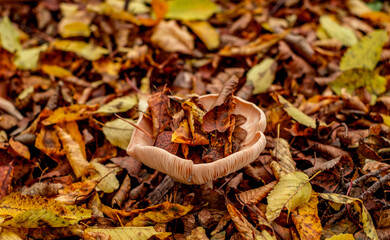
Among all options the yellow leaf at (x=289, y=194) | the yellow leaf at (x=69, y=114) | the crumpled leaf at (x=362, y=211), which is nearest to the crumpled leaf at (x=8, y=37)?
the yellow leaf at (x=69, y=114)

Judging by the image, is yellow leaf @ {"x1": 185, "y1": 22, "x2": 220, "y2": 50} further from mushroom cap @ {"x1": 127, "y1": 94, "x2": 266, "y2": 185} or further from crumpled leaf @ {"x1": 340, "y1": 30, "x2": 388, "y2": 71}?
mushroom cap @ {"x1": 127, "y1": 94, "x2": 266, "y2": 185}

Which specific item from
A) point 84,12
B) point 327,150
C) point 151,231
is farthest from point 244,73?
point 84,12

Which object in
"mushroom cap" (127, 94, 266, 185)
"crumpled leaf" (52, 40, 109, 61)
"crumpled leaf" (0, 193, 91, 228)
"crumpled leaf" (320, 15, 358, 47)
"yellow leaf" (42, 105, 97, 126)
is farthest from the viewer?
"crumpled leaf" (320, 15, 358, 47)

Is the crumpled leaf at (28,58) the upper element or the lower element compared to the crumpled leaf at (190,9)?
lower

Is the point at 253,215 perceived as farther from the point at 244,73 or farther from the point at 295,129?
the point at 244,73

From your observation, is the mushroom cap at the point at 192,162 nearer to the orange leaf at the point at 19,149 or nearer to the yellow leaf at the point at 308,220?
the yellow leaf at the point at 308,220

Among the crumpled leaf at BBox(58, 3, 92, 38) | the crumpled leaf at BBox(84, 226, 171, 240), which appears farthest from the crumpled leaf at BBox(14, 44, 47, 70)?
the crumpled leaf at BBox(84, 226, 171, 240)
